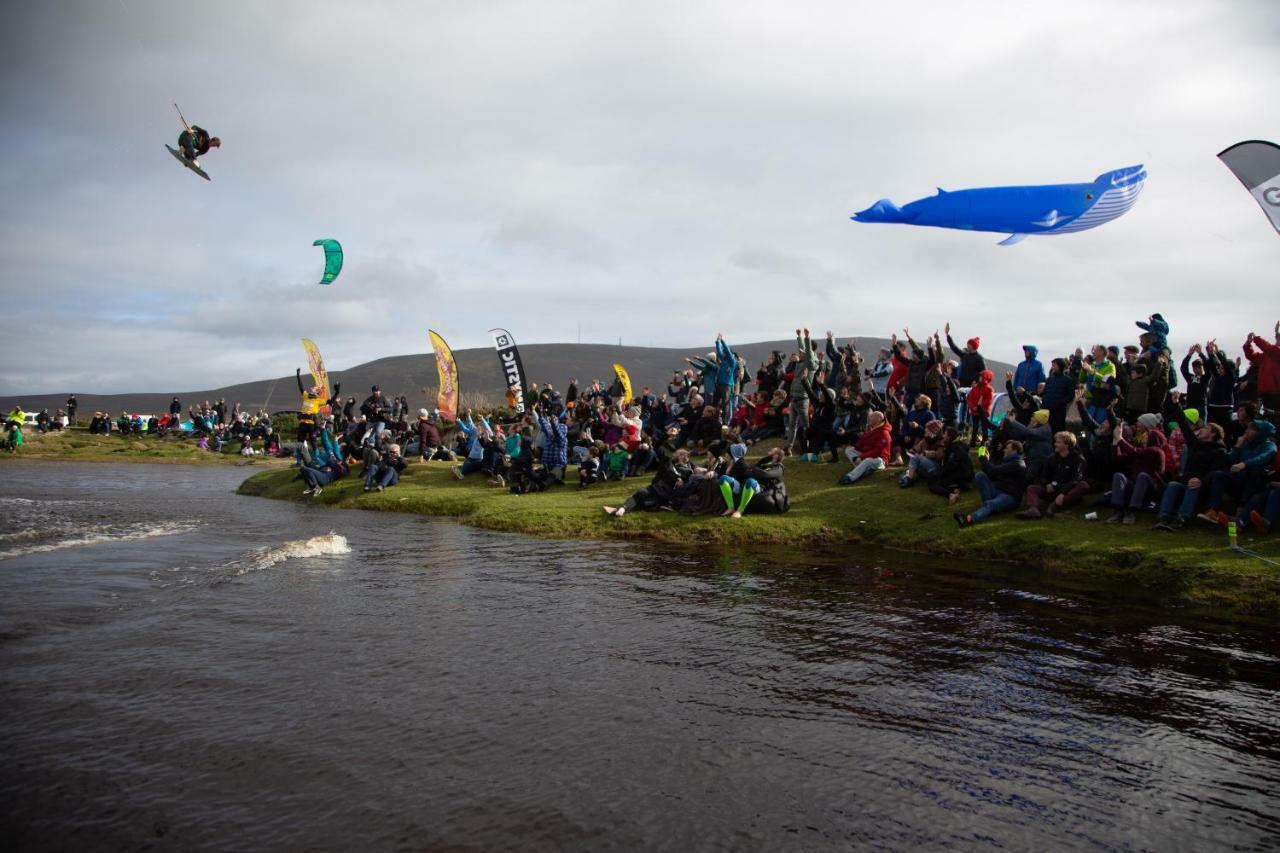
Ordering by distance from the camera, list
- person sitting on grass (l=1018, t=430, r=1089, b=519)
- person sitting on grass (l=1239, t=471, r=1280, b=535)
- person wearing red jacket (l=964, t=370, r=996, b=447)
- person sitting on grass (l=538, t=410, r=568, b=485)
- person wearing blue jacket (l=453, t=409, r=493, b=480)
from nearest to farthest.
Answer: person sitting on grass (l=1239, t=471, r=1280, b=535) < person sitting on grass (l=1018, t=430, r=1089, b=519) < person wearing red jacket (l=964, t=370, r=996, b=447) < person sitting on grass (l=538, t=410, r=568, b=485) < person wearing blue jacket (l=453, t=409, r=493, b=480)

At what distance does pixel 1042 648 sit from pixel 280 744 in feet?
23.9

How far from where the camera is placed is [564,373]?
75.8 meters

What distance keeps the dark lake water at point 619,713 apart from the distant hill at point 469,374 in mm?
54635

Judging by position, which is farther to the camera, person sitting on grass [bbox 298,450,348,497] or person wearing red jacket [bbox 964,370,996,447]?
person sitting on grass [bbox 298,450,348,497]

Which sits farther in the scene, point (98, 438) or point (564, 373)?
point (564, 373)

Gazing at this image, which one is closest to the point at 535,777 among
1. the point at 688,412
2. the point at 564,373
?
the point at 688,412

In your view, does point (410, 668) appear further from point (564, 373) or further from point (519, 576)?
point (564, 373)

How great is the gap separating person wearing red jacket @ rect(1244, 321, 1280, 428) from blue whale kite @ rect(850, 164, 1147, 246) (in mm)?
3549

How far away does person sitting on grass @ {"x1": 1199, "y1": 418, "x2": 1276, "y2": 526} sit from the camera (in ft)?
40.8

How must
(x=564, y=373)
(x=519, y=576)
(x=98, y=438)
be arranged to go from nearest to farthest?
(x=519, y=576) → (x=98, y=438) → (x=564, y=373)

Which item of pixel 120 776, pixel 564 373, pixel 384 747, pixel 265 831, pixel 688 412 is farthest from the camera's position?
pixel 564 373

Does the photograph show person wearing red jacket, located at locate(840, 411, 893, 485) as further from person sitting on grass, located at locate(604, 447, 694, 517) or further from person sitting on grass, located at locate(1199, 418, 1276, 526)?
person sitting on grass, located at locate(1199, 418, 1276, 526)

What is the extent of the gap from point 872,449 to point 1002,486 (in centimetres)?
372

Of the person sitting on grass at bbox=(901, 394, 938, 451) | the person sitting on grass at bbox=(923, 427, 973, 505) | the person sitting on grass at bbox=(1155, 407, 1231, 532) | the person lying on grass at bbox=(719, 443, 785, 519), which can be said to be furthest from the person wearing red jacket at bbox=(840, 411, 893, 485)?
the person sitting on grass at bbox=(1155, 407, 1231, 532)
